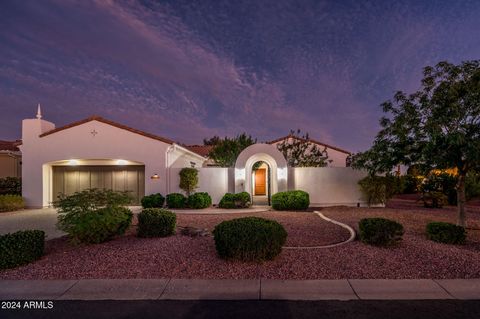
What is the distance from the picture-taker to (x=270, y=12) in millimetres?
11180

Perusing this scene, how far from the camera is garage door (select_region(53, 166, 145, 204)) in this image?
16328 mm

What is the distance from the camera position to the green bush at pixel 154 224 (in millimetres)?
7719

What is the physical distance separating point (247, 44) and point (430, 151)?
984 cm

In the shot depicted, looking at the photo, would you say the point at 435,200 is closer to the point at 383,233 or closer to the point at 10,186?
the point at 383,233

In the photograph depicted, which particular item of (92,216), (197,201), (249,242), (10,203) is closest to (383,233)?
(249,242)

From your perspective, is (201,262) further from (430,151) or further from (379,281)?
(430,151)

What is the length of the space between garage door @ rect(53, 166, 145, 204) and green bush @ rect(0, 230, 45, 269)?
10.1 metres

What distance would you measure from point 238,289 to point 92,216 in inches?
169

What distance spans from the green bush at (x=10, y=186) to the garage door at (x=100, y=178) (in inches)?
119

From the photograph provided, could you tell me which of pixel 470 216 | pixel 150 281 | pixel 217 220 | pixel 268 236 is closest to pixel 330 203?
pixel 470 216

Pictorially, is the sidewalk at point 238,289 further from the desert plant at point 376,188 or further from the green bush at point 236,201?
the desert plant at point 376,188

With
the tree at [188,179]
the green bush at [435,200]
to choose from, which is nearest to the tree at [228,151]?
the tree at [188,179]

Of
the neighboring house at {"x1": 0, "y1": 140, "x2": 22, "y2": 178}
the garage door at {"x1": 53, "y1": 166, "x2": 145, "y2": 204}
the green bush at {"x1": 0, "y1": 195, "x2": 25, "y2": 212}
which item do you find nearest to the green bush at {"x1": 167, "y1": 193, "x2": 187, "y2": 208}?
the garage door at {"x1": 53, "y1": 166, "x2": 145, "y2": 204}

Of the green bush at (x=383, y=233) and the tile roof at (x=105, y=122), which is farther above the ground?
the tile roof at (x=105, y=122)
